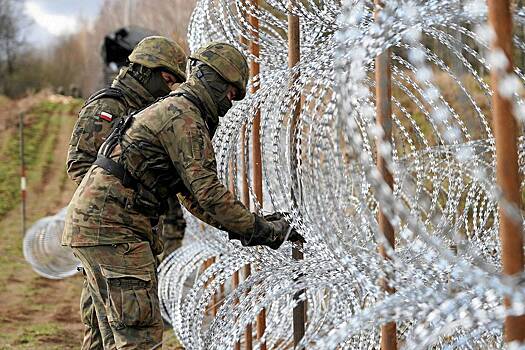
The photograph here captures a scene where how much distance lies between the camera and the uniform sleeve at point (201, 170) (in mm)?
3693

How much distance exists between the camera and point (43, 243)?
12719mm

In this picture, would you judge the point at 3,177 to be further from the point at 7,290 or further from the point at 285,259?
the point at 285,259

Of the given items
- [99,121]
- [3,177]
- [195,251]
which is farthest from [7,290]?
[3,177]

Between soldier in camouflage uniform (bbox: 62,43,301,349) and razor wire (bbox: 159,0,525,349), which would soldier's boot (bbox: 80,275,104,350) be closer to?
razor wire (bbox: 159,0,525,349)

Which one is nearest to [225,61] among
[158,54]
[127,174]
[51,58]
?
[127,174]

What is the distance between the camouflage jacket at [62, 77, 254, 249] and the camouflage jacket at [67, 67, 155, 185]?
846 millimetres

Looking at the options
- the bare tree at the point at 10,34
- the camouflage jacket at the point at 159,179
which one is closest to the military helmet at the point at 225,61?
the camouflage jacket at the point at 159,179

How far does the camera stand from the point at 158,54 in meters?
4.73

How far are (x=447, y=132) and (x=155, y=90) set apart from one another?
257 cm

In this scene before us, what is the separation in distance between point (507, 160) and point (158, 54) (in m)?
2.98

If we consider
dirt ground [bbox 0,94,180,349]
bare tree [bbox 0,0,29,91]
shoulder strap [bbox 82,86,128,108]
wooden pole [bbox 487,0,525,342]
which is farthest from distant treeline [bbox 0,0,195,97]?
wooden pole [bbox 487,0,525,342]

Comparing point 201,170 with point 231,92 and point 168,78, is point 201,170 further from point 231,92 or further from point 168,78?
point 168,78

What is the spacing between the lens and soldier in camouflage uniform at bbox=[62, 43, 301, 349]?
12.3ft

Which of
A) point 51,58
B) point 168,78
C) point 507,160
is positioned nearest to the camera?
point 507,160
